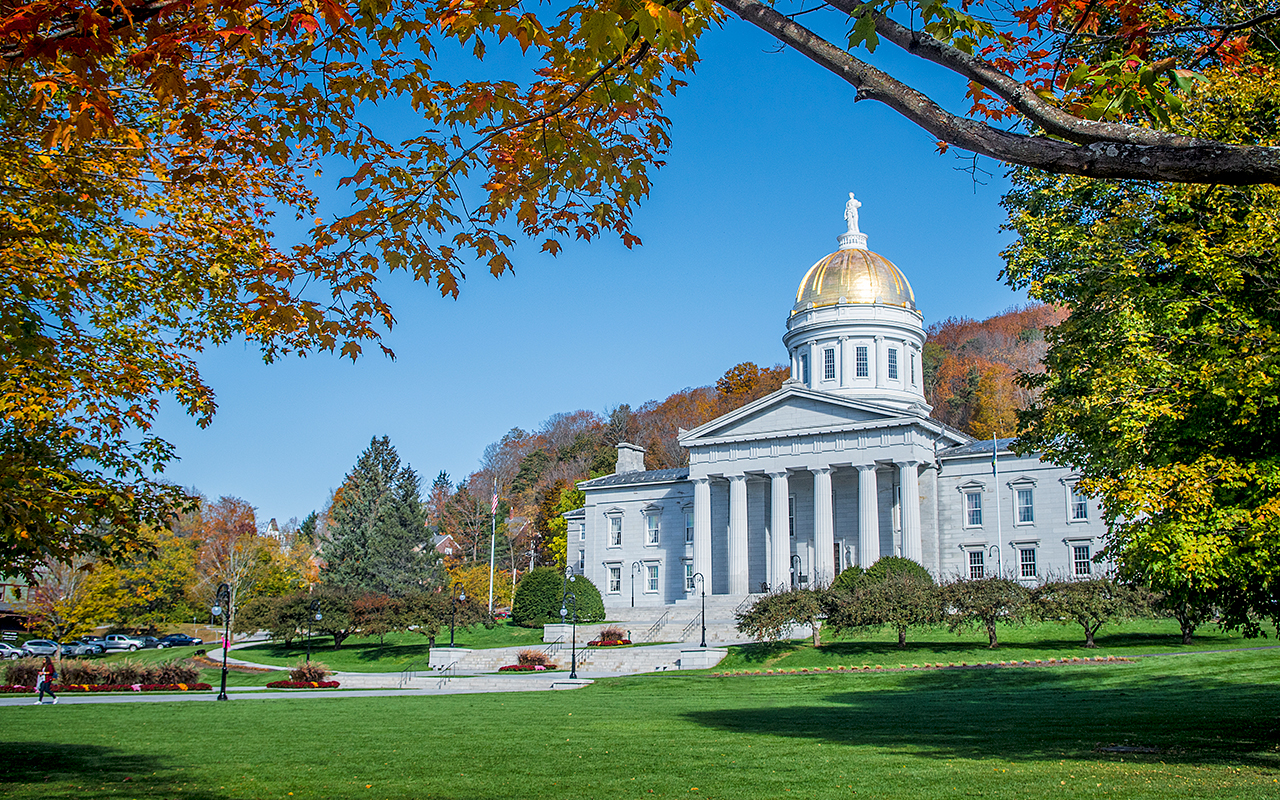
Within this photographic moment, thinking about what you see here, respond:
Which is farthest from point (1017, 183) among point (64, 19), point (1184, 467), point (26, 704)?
point (26, 704)

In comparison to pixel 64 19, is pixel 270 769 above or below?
below

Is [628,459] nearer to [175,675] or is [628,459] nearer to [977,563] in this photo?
[977,563]

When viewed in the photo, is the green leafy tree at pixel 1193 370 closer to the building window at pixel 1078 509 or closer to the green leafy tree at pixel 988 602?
the green leafy tree at pixel 988 602

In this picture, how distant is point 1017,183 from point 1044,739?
11995 mm

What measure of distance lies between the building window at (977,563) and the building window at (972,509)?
5.68 ft

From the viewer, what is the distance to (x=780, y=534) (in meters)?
59.0

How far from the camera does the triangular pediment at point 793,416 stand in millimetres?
56969

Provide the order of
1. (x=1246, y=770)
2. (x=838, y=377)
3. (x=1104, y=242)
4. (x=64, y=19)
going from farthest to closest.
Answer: (x=838, y=377)
(x=1104, y=242)
(x=1246, y=770)
(x=64, y=19)

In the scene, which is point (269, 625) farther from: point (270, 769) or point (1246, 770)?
point (1246, 770)

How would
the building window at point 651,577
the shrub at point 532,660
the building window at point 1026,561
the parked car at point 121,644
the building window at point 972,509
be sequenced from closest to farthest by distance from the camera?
Result: the shrub at point 532,660
the building window at point 1026,561
the building window at point 972,509
the parked car at point 121,644
the building window at point 651,577

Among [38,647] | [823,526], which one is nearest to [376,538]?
[38,647]

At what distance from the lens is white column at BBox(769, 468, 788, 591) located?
5891 centimetres

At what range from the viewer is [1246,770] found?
11234 mm

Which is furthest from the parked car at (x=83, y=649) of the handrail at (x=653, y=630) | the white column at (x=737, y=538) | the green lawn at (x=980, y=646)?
the green lawn at (x=980, y=646)
